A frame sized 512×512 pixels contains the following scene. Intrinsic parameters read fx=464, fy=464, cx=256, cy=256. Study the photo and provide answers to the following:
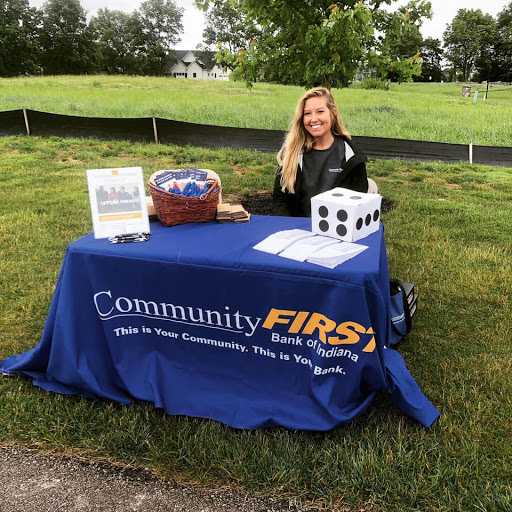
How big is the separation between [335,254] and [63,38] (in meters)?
33.8

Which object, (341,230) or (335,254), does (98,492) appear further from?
(341,230)

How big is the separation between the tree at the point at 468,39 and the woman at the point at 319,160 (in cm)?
5800

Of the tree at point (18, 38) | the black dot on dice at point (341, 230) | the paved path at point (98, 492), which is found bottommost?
the paved path at point (98, 492)

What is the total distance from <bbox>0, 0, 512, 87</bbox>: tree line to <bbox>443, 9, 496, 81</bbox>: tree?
11 cm

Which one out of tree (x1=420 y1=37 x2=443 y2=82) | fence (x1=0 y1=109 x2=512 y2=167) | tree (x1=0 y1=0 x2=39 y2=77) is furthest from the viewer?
tree (x1=420 y1=37 x2=443 y2=82)

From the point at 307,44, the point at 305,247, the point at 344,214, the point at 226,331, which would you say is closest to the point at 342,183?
the point at 344,214

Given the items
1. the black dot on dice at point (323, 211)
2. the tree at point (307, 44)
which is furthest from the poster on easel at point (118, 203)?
the tree at point (307, 44)

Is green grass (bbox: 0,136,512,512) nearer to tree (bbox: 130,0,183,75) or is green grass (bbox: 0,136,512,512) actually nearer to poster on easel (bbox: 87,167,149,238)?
poster on easel (bbox: 87,167,149,238)

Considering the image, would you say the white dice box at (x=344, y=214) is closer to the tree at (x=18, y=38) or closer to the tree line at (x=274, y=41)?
the tree line at (x=274, y=41)

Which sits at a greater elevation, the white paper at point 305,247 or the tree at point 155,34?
the tree at point 155,34

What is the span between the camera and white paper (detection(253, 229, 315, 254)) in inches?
82.7

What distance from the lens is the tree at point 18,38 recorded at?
26.6 metres

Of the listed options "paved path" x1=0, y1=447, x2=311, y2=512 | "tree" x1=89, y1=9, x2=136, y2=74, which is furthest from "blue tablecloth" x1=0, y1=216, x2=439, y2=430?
"tree" x1=89, y1=9, x2=136, y2=74

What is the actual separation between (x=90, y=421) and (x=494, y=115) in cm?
1553
